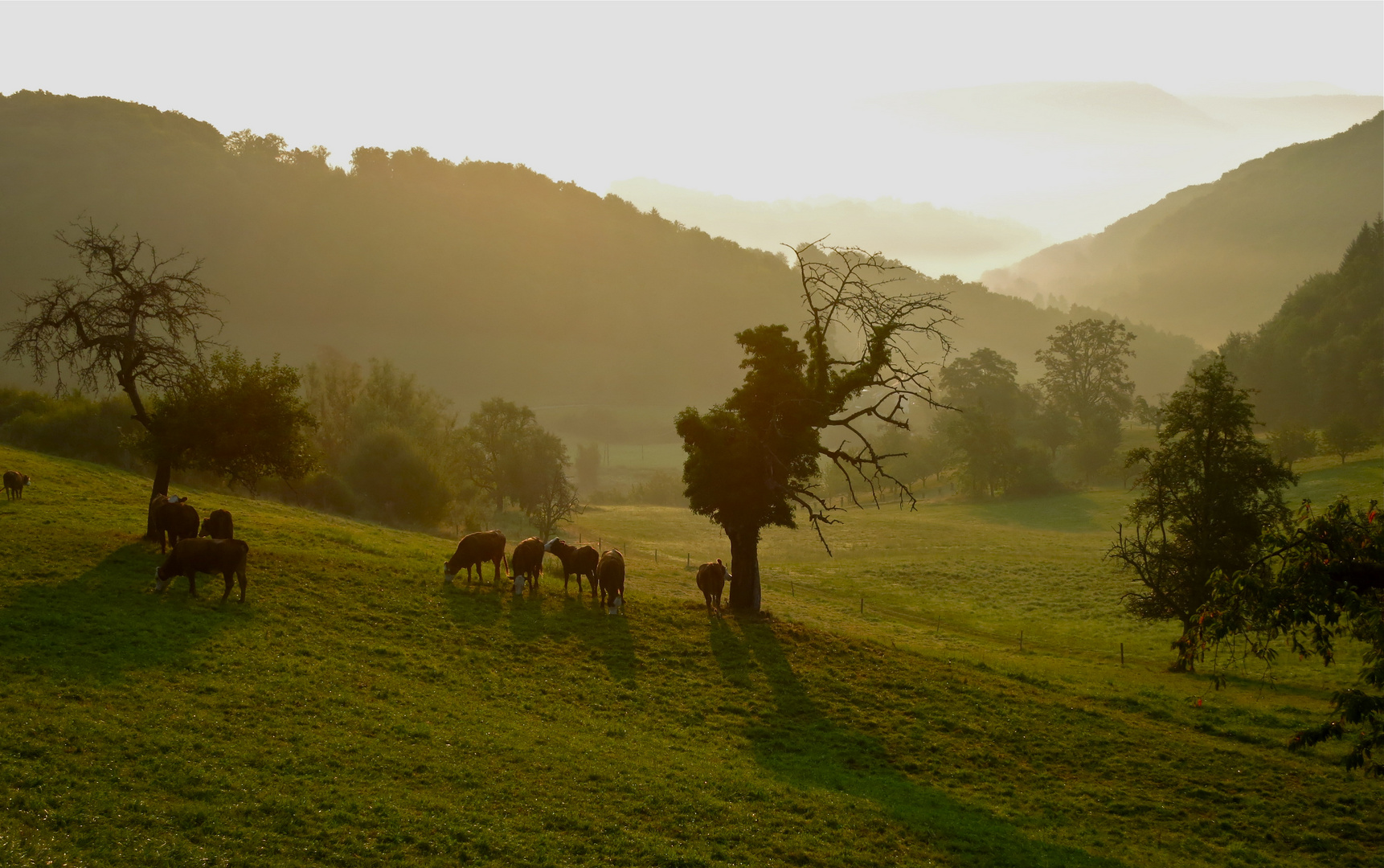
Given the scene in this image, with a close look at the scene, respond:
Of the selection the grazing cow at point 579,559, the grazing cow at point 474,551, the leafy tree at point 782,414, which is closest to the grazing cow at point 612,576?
the grazing cow at point 579,559

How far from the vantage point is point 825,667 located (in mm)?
23906

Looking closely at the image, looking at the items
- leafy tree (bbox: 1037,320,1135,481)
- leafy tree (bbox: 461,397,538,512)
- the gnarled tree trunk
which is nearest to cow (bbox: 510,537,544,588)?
the gnarled tree trunk

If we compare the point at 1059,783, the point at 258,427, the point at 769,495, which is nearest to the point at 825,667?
the point at 769,495

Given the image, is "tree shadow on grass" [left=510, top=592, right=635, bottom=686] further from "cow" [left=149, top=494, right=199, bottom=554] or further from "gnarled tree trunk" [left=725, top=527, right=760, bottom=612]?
"cow" [left=149, top=494, right=199, bottom=554]

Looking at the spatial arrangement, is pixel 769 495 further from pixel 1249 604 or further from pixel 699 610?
pixel 1249 604

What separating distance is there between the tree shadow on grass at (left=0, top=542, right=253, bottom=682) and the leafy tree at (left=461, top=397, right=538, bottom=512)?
60176 millimetres

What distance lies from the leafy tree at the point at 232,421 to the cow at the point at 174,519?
2.57m

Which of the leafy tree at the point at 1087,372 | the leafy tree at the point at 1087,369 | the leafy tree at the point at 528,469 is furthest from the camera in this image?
the leafy tree at the point at 1087,369

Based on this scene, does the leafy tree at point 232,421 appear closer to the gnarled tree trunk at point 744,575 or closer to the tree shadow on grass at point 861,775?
the gnarled tree trunk at point 744,575

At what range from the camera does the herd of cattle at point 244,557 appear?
858 inches

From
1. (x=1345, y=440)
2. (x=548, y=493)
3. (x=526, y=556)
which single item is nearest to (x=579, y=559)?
(x=526, y=556)

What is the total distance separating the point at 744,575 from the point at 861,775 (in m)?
12.1

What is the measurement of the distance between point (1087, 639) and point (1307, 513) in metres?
30.3

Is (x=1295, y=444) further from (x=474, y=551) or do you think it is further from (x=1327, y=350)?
(x=474, y=551)
